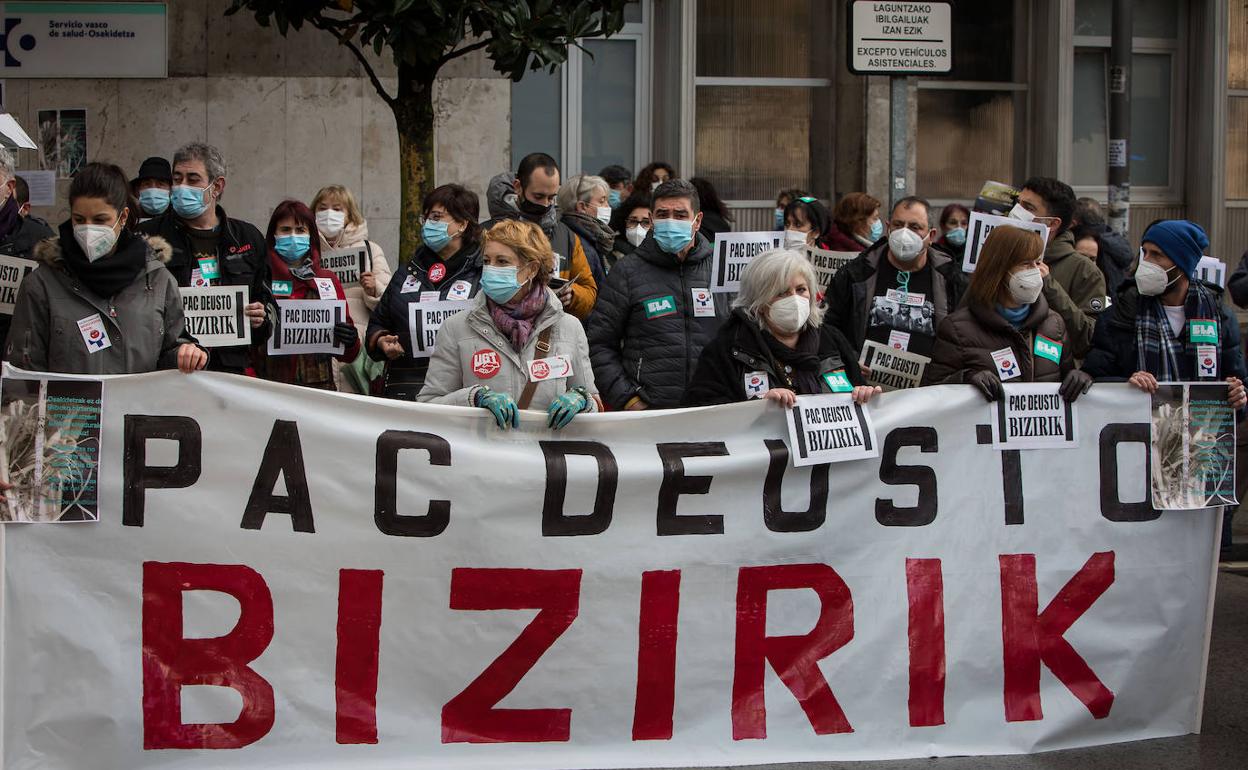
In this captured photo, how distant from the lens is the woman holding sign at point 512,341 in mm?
5613

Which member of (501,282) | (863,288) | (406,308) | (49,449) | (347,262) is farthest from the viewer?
(347,262)

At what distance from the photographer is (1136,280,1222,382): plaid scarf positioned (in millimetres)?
6633

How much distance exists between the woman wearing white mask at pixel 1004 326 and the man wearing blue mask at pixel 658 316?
106cm

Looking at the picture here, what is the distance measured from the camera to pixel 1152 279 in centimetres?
659

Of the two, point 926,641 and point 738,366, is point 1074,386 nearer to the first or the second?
point 926,641

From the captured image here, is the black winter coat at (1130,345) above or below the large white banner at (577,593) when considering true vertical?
above

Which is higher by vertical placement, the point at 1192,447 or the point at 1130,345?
the point at 1130,345

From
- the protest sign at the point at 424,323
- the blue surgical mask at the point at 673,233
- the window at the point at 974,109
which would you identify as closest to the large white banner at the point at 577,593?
the blue surgical mask at the point at 673,233

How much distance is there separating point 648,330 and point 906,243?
1.45 m

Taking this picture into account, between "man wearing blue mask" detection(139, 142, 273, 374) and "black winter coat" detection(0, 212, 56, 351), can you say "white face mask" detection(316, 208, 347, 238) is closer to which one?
"man wearing blue mask" detection(139, 142, 273, 374)

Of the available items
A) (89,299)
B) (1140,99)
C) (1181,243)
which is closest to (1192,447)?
(1181,243)

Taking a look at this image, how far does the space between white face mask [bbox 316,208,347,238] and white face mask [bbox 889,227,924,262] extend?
3.04 metres

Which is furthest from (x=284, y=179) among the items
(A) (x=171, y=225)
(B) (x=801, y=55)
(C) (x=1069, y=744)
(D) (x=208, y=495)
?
(C) (x=1069, y=744)

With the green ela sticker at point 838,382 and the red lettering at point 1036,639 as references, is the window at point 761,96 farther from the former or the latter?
the red lettering at point 1036,639
